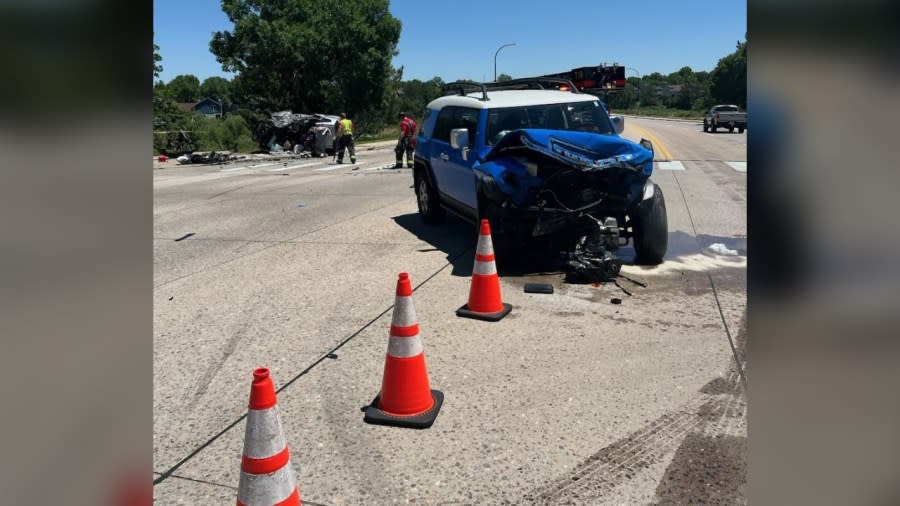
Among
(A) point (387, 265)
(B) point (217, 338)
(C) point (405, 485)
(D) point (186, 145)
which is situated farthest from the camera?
(D) point (186, 145)

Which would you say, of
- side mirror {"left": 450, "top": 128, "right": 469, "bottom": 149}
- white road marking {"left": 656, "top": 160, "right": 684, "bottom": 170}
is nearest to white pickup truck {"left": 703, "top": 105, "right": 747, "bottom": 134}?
white road marking {"left": 656, "top": 160, "right": 684, "bottom": 170}

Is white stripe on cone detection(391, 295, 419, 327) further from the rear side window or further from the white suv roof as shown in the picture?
the white suv roof

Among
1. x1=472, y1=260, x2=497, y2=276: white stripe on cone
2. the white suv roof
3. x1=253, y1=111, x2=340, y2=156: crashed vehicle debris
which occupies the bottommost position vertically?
x1=472, y1=260, x2=497, y2=276: white stripe on cone

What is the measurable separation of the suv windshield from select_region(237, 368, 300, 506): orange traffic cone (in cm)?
579

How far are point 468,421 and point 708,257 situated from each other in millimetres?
5289

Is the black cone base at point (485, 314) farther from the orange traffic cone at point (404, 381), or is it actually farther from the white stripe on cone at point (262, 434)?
the white stripe on cone at point (262, 434)

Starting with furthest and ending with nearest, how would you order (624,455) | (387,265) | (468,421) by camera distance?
1. (387,265)
2. (468,421)
3. (624,455)

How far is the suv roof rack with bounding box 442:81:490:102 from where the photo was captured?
8.87m

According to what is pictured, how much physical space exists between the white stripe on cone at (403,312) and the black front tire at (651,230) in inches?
155
